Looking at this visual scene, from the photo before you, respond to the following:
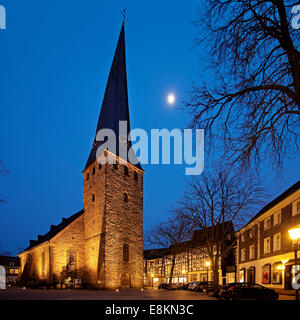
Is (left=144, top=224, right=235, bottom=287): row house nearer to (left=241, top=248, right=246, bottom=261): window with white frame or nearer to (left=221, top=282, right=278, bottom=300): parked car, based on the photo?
(left=241, top=248, right=246, bottom=261): window with white frame

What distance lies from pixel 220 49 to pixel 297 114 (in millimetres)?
2533

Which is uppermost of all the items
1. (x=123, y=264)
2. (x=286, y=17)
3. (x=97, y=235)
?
(x=286, y=17)

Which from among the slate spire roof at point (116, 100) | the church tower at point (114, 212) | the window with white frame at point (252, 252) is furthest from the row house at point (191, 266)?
the slate spire roof at point (116, 100)

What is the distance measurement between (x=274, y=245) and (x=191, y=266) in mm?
37022

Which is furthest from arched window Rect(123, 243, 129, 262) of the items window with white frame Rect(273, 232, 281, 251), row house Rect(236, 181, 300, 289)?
window with white frame Rect(273, 232, 281, 251)

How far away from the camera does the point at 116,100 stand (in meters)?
43.2

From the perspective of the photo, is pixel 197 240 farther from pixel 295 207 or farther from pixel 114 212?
pixel 295 207

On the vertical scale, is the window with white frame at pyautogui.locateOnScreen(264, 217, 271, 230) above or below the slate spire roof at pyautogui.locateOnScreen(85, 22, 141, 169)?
below

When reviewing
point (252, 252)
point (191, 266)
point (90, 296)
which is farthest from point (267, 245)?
point (191, 266)

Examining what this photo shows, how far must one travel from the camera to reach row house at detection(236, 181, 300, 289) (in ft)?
83.6
